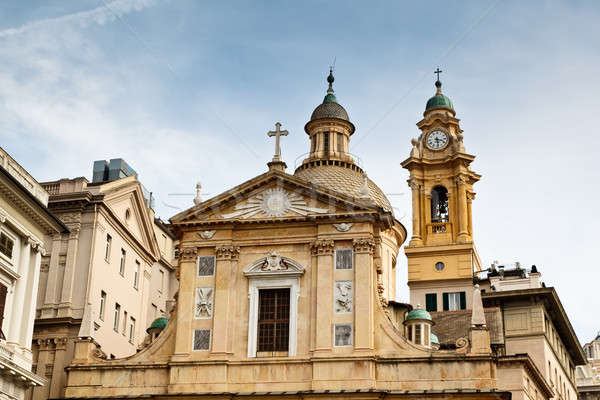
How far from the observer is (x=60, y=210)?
45531mm

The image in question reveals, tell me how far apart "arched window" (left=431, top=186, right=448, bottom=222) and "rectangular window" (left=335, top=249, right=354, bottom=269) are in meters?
29.2

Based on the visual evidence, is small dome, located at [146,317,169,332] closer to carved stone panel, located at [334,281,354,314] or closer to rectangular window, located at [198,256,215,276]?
rectangular window, located at [198,256,215,276]

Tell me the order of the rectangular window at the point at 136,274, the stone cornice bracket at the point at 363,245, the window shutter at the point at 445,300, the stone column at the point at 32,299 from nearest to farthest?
the stone column at the point at 32,299 < the stone cornice bracket at the point at 363,245 < the rectangular window at the point at 136,274 < the window shutter at the point at 445,300

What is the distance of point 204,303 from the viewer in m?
39.0

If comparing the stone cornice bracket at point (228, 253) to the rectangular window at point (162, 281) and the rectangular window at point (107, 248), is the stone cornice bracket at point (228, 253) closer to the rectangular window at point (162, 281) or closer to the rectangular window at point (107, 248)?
the rectangular window at point (107, 248)

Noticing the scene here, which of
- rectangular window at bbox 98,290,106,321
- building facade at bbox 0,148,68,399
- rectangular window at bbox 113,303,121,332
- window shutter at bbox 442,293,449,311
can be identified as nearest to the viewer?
building facade at bbox 0,148,68,399

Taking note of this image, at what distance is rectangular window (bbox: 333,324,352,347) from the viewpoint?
1467 inches

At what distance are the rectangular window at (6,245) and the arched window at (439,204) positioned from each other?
36930 mm

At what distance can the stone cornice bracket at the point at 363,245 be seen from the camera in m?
38.4

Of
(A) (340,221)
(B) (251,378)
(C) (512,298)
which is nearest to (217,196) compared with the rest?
(A) (340,221)

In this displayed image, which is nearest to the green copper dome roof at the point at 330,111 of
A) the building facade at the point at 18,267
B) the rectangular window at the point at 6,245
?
the building facade at the point at 18,267

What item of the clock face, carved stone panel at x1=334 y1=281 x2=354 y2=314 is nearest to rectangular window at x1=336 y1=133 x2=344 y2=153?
the clock face

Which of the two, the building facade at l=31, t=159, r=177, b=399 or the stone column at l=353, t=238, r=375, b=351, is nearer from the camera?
the stone column at l=353, t=238, r=375, b=351

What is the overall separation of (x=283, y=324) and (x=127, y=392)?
22.4 feet
